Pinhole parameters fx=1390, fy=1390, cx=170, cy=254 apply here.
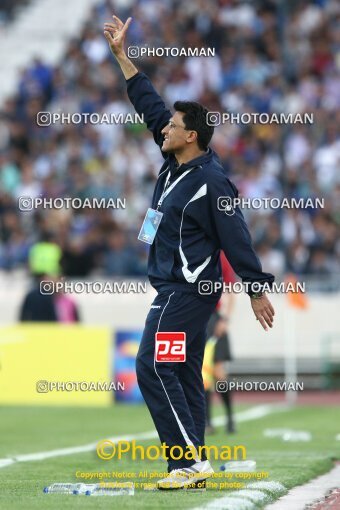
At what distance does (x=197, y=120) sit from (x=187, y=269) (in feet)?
3.00

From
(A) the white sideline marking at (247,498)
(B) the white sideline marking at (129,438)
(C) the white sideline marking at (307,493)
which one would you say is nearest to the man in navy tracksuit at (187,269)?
(A) the white sideline marking at (247,498)

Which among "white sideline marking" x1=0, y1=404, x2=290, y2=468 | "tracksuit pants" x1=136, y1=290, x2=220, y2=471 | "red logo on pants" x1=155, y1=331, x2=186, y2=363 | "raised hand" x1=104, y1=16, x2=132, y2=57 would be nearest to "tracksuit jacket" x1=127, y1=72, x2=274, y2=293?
"tracksuit pants" x1=136, y1=290, x2=220, y2=471

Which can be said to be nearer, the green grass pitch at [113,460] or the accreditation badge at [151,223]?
the green grass pitch at [113,460]

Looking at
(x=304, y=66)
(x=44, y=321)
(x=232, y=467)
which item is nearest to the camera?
(x=232, y=467)

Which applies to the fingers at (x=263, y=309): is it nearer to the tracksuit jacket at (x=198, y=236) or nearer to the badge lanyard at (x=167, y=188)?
the tracksuit jacket at (x=198, y=236)

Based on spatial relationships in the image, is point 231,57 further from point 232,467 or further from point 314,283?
point 232,467

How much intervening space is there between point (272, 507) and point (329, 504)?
522 mm

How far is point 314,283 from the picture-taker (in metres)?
22.3

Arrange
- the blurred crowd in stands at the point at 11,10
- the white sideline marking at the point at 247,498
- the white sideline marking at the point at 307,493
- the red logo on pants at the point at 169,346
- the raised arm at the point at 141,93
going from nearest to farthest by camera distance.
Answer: the white sideline marking at the point at 247,498 < the white sideline marking at the point at 307,493 < the red logo on pants at the point at 169,346 < the raised arm at the point at 141,93 < the blurred crowd in stands at the point at 11,10

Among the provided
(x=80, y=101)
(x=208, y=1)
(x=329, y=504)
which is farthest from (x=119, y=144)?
(x=329, y=504)

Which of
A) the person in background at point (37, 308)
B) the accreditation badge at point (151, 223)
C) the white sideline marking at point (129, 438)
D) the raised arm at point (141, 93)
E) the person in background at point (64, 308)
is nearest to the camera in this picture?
the accreditation badge at point (151, 223)

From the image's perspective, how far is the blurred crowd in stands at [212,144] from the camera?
73.0ft

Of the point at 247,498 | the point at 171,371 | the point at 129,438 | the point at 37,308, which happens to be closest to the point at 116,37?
the point at 171,371

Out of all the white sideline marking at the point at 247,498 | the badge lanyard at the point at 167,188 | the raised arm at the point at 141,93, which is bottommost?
the white sideline marking at the point at 247,498
